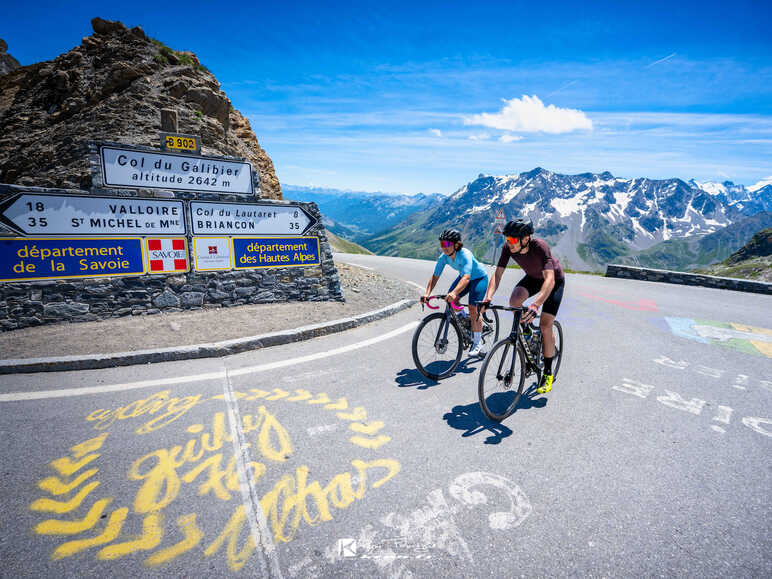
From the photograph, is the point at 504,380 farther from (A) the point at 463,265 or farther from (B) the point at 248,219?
(B) the point at 248,219

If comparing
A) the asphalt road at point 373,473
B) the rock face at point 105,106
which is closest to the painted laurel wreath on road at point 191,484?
the asphalt road at point 373,473

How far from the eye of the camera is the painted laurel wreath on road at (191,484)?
243 cm

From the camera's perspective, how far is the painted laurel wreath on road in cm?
243

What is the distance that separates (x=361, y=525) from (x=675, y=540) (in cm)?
218

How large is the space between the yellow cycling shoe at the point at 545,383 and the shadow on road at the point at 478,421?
14 cm

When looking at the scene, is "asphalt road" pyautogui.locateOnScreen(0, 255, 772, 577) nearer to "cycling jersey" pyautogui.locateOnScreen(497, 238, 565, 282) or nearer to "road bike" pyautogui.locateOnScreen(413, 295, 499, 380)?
"road bike" pyautogui.locateOnScreen(413, 295, 499, 380)

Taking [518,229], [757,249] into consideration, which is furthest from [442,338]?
[757,249]

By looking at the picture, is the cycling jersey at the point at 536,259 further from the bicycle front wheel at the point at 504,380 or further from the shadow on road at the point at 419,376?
the shadow on road at the point at 419,376

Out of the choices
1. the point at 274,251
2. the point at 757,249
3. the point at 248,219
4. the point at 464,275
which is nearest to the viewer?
the point at 464,275

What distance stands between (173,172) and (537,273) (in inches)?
278

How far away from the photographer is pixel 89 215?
6.66 m

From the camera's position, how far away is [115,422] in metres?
3.71

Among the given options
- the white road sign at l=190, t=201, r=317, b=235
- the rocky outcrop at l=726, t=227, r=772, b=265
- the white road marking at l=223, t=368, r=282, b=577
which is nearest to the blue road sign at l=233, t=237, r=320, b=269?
the white road sign at l=190, t=201, r=317, b=235

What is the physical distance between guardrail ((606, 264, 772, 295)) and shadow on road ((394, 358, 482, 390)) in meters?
13.7
